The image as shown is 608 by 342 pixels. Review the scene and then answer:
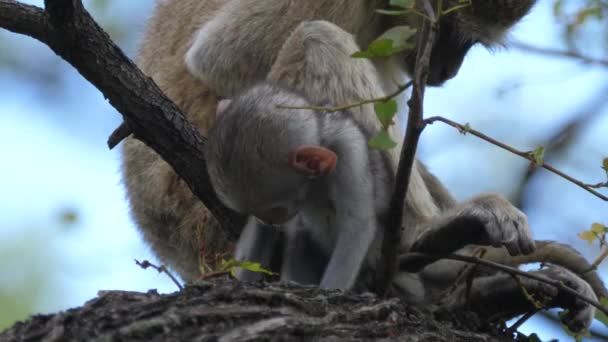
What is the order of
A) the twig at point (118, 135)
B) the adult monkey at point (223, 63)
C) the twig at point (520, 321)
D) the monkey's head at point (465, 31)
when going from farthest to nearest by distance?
the monkey's head at point (465, 31)
the adult monkey at point (223, 63)
the twig at point (118, 135)
the twig at point (520, 321)

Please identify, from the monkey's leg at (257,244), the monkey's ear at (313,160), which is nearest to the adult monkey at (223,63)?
the monkey's leg at (257,244)

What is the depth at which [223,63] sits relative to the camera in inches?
192

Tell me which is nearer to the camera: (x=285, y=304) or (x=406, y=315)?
(x=285, y=304)

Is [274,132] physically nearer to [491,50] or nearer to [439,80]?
[439,80]

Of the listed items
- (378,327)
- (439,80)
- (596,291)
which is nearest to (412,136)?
(378,327)

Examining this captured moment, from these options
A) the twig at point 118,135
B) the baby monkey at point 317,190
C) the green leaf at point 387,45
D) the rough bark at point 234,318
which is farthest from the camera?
the twig at point 118,135

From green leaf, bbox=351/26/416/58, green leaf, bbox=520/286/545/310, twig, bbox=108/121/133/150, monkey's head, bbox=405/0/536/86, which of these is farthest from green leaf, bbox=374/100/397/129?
monkey's head, bbox=405/0/536/86

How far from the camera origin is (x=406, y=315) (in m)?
3.54

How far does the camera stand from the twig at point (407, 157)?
3191mm

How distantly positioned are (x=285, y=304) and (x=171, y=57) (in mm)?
2512

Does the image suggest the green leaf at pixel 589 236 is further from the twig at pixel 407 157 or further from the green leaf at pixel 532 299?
the twig at pixel 407 157

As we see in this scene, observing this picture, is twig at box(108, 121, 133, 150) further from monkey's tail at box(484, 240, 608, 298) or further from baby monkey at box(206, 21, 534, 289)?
monkey's tail at box(484, 240, 608, 298)

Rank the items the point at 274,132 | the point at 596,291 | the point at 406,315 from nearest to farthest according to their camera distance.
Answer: the point at 406,315, the point at 274,132, the point at 596,291

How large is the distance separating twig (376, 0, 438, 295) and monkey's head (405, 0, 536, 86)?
1737 mm
